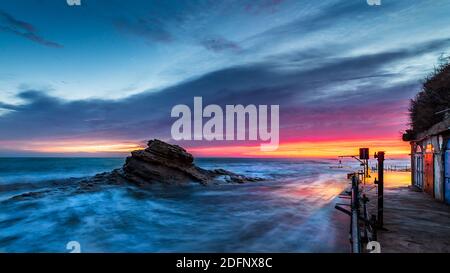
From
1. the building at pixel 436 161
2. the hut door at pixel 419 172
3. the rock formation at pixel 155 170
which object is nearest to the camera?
the building at pixel 436 161

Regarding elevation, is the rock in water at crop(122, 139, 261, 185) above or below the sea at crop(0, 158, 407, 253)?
above

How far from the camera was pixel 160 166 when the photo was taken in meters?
32.0

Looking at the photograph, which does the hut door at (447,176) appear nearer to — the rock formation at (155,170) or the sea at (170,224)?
the sea at (170,224)

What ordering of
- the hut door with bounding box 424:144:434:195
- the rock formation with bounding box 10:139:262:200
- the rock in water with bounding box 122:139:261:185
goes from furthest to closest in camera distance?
the rock in water with bounding box 122:139:261:185, the rock formation with bounding box 10:139:262:200, the hut door with bounding box 424:144:434:195

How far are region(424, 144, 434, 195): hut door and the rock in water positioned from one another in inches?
805

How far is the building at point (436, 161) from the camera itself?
13.8 meters

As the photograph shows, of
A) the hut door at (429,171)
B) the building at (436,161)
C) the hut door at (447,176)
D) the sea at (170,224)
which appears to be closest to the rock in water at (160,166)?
the sea at (170,224)

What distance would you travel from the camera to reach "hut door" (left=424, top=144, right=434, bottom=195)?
1620 cm

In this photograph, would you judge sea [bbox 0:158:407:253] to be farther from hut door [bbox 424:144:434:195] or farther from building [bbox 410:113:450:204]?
hut door [bbox 424:144:434:195]

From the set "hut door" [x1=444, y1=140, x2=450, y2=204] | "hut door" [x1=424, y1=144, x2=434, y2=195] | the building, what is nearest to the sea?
"hut door" [x1=444, y1=140, x2=450, y2=204]

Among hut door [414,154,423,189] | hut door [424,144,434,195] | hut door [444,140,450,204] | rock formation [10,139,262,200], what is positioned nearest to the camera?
hut door [444,140,450,204]
